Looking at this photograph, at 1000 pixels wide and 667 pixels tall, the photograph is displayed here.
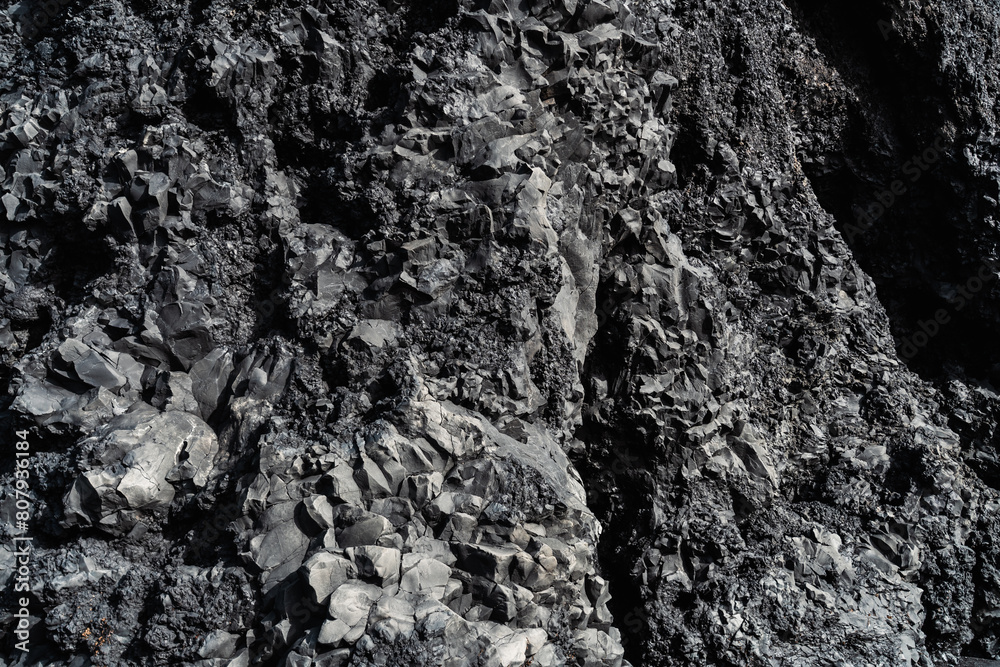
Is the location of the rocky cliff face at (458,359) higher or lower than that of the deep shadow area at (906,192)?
lower

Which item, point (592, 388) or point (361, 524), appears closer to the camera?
point (361, 524)

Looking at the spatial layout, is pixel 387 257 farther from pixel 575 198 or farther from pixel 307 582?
pixel 307 582

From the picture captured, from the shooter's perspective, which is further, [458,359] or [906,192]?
[906,192]

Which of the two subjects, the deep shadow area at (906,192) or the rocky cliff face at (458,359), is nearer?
the rocky cliff face at (458,359)

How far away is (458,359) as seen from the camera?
5160 millimetres

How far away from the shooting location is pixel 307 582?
164 inches

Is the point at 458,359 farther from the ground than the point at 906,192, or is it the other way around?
the point at 906,192

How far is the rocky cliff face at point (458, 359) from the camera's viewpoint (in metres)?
4.59

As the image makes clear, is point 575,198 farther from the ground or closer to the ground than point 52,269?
farther from the ground

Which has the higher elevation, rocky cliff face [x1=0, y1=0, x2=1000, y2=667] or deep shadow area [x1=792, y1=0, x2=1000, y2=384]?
deep shadow area [x1=792, y1=0, x2=1000, y2=384]

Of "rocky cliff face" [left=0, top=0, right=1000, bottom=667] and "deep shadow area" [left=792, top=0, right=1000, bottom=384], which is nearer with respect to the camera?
"rocky cliff face" [left=0, top=0, right=1000, bottom=667]

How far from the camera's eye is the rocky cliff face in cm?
459

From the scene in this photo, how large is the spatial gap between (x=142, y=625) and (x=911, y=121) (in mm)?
7972

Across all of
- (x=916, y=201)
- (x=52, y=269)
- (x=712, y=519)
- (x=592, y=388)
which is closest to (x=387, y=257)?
(x=592, y=388)
